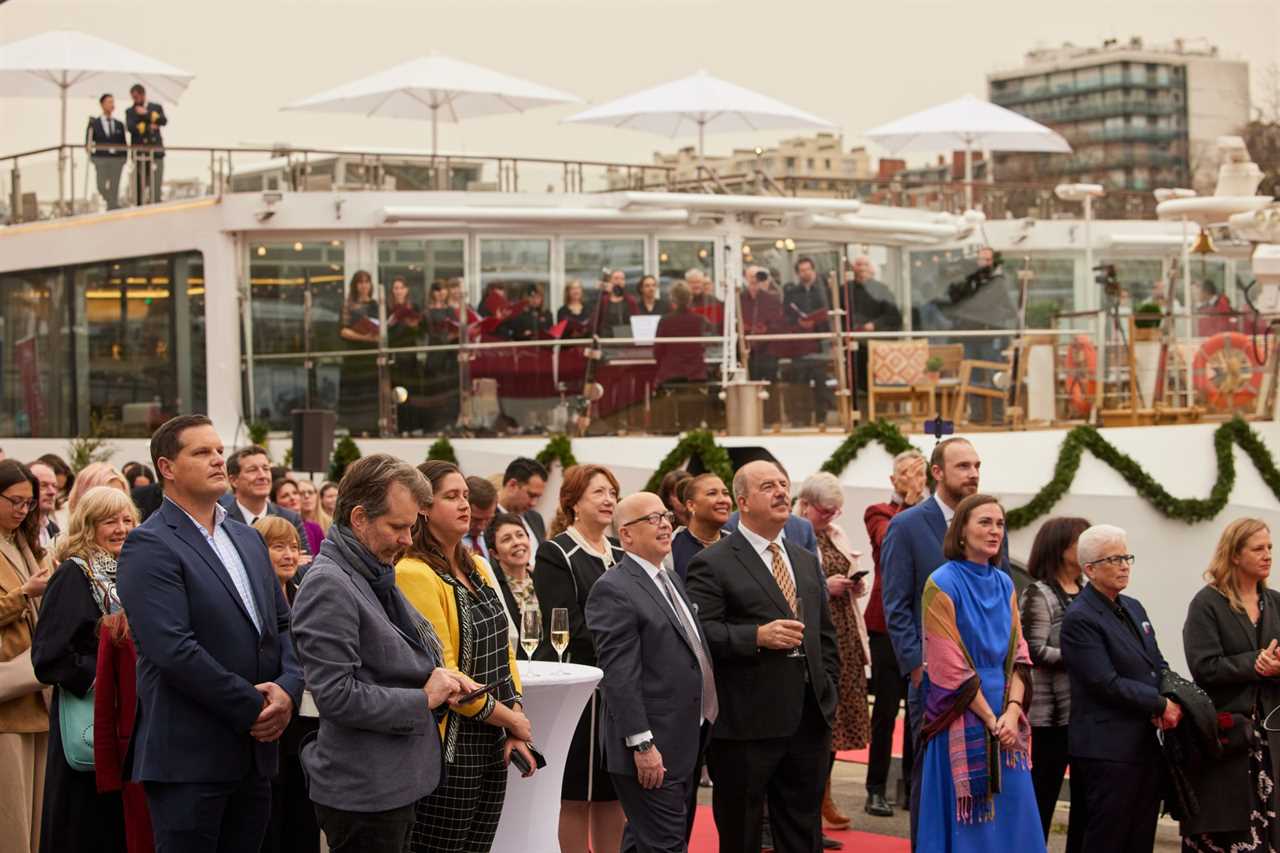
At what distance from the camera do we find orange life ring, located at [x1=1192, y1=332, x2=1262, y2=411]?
16859 mm

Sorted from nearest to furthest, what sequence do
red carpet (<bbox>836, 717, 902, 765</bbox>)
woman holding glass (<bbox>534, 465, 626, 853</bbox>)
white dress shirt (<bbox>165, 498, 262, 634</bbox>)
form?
white dress shirt (<bbox>165, 498, 262, 634</bbox>) < woman holding glass (<bbox>534, 465, 626, 853</bbox>) < red carpet (<bbox>836, 717, 902, 765</bbox>)

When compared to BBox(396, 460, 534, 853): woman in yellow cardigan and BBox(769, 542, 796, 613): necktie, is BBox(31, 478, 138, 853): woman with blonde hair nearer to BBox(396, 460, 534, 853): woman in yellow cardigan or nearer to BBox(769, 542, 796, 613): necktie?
BBox(396, 460, 534, 853): woman in yellow cardigan

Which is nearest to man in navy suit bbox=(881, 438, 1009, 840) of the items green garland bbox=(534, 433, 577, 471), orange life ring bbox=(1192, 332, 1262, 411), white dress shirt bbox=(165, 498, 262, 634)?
white dress shirt bbox=(165, 498, 262, 634)

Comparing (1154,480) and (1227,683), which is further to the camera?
(1154,480)

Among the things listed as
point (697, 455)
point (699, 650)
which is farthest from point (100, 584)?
point (697, 455)

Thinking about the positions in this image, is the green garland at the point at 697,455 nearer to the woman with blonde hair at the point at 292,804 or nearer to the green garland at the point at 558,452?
the green garland at the point at 558,452

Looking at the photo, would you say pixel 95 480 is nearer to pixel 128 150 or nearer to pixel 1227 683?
pixel 1227 683

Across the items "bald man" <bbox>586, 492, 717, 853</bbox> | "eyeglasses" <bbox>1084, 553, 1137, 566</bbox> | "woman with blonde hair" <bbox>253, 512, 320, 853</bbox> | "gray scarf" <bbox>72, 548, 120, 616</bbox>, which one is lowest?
"woman with blonde hair" <bbox>253, 512, 320, 853</bbox>

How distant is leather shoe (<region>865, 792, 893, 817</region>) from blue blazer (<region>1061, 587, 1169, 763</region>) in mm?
2206

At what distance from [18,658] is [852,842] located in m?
4.23

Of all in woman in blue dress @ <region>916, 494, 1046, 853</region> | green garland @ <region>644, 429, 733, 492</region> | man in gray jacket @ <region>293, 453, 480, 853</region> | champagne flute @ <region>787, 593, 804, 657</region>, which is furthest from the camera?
green garland @ <region>644, 429, 733, 492</region>

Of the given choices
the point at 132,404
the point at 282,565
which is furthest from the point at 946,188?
the point at 282,565

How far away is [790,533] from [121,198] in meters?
14.8

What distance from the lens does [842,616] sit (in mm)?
9977
